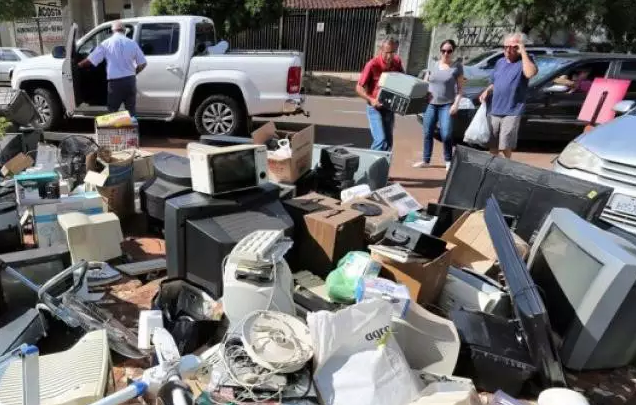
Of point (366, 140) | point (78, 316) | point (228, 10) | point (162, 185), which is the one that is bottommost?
point (366, 140)

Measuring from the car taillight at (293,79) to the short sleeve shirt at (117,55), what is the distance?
206 cm

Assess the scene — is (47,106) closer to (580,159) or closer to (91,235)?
(91,235)

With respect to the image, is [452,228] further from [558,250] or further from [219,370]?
[219,370]

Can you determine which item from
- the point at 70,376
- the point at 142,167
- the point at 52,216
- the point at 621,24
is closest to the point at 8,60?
the point at 142,167

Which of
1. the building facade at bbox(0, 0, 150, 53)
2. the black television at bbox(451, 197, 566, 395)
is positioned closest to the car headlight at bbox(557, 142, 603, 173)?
the black television at bbox(451, 197, 566, 395)

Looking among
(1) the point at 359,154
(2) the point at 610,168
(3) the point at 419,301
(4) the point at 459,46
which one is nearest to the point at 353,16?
(4) the point at 459,46

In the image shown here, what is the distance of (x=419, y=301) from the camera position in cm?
292

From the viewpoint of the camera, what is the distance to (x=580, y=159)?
3.97 meters

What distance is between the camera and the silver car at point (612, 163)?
3532mm

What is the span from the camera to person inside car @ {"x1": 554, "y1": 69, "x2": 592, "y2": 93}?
291 inches

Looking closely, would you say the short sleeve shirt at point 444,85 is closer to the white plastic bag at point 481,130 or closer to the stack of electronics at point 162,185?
the white plastic bag at point 481,130

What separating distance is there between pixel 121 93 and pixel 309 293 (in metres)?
4.65

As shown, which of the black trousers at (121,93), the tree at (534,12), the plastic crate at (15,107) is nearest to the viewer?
the plastic crate at (15,107)

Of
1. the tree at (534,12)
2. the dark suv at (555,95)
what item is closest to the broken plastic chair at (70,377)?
the dark suv at (555,95)
